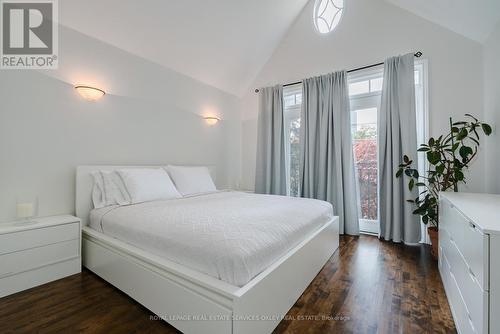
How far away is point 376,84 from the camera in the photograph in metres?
3.07

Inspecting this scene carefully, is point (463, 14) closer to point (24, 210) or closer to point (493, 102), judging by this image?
point (493, 102)

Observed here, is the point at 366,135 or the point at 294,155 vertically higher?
the point at 366,135

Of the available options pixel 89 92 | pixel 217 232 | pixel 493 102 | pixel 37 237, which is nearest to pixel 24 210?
pixel 37 237

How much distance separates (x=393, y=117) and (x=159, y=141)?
312 cm

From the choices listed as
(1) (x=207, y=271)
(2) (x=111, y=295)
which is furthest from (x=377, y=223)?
(2) (x=111, y=295)

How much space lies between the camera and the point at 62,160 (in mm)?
2201

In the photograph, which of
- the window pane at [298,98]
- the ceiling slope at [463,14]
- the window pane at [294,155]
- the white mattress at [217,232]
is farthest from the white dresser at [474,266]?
the window pane at [298,98]

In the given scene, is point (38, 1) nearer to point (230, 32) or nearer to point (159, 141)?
point (159, 141)

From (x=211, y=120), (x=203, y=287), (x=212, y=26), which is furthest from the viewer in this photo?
(x=211, y=120)

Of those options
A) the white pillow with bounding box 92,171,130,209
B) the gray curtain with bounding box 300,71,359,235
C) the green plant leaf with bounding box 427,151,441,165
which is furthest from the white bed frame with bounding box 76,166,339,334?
the green plant leaf with bounding box 427,151,441,165

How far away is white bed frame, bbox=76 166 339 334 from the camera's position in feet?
3.53

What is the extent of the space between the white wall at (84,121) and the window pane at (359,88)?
93.7 inches

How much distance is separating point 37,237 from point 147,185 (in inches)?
36.9

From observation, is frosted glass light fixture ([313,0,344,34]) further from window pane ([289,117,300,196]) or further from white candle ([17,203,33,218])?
white candle ([17,203,33,218])
